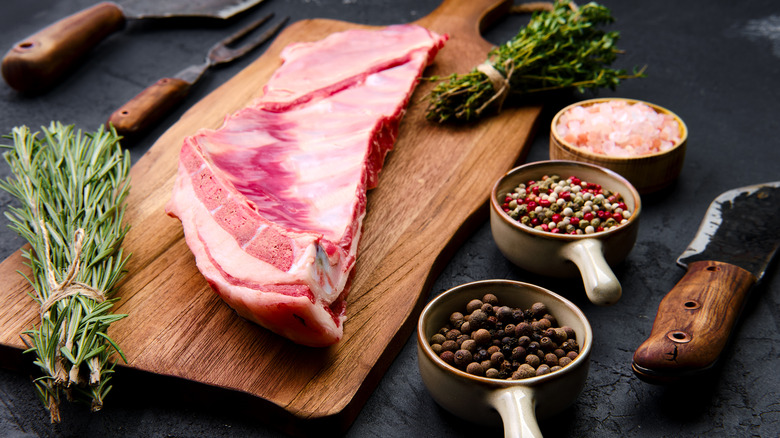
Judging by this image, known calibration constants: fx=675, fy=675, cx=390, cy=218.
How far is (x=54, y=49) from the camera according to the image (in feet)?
12.1

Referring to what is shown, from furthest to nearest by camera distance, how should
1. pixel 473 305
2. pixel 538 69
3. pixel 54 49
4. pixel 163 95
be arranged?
pixel 54 49
pixel 163 95
pixel 538 69
pixel 473 305

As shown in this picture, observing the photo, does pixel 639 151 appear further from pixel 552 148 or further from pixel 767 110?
pixel 767 110

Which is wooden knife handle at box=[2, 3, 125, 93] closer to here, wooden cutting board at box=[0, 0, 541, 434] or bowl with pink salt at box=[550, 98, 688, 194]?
wooden cutting board at box=[0, 0, 541, 434]

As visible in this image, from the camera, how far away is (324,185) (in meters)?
2.47

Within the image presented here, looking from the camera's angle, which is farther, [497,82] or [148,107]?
[148,107]

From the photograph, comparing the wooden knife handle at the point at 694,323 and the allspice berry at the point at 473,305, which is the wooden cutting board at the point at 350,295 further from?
the wooden knife handle at the point at 694,323

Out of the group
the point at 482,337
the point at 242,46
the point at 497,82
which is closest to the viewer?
the point at 482,337

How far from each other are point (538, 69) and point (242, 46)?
1777mm

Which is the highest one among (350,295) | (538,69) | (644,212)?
(538,69)

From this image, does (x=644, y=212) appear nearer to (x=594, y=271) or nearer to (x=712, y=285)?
(x=712, y=285)

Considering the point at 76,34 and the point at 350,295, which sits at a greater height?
the point at 76,34

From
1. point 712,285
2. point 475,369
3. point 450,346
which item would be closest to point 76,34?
point 450,346

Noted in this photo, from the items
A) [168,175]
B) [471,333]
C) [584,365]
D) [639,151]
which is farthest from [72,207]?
[639,151]

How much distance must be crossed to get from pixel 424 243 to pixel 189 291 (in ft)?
2.72
